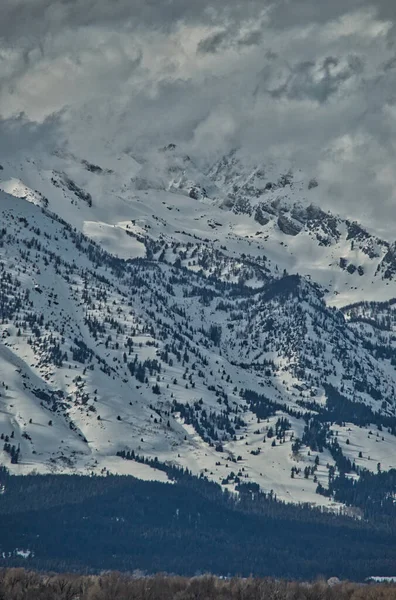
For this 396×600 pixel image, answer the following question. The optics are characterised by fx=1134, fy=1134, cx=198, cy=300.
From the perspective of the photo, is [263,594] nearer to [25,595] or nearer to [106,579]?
[106,579]

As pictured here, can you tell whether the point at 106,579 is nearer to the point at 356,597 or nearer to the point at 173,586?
the point at 173,586

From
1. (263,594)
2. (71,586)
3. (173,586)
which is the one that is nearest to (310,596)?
(263,594)

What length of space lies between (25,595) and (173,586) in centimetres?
2689

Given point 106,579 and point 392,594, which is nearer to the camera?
point 392,594

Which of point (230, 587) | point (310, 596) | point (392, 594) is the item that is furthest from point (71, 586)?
point (392, 594)

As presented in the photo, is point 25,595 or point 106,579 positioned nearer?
point 25,595

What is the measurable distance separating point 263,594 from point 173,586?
1603cm

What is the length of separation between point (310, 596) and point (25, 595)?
4714 centimetres

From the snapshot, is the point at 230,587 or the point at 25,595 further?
the point at 230,587

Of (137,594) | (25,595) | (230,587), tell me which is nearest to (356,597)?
(230,587)

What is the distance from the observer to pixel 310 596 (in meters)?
189

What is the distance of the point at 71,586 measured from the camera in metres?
187

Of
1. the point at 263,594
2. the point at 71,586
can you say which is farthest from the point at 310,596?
the point at 71,586

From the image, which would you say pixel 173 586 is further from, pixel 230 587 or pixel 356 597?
pixel 356 597
